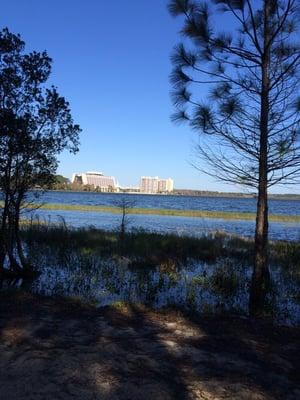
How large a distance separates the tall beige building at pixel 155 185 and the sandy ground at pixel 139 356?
471 ft

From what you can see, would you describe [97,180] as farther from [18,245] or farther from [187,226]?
[18,245]

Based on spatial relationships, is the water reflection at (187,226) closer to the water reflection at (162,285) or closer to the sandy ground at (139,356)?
the water reflection at (162,285)

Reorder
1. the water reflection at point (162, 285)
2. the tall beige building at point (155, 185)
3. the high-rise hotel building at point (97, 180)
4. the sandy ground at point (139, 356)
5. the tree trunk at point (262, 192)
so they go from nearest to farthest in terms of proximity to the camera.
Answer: the sandy ground at point (139, 356) → the tree trunk at point (262, 192) → the water reflection at point (162, 285) → the high-rise hotel building at point (97, 180) → the tall beige building at point (155, 185)

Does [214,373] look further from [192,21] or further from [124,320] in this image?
[192,21]

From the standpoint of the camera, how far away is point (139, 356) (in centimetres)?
525

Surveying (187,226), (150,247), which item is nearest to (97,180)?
(187,226)

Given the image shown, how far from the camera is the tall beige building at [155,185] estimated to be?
152 m

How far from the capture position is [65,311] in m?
7.22

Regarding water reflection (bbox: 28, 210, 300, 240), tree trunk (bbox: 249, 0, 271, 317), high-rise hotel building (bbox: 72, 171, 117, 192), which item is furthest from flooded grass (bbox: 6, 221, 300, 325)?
high-rise hotel building (bbox: 72, 171, 117, 192)

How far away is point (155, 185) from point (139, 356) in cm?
15176

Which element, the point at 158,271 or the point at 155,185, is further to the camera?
the point at 155,185

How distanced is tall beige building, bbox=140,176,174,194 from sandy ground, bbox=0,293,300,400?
144m

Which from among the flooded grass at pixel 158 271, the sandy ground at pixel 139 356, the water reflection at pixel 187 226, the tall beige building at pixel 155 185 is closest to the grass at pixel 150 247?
the flooded grass at pixel 158 271

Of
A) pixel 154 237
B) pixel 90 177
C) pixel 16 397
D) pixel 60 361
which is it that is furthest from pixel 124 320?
pixel 90 177
